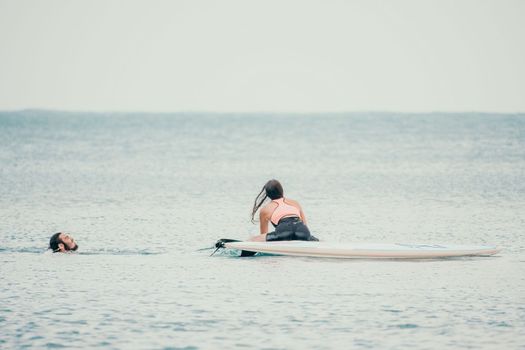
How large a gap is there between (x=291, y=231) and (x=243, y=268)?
1.14 meters

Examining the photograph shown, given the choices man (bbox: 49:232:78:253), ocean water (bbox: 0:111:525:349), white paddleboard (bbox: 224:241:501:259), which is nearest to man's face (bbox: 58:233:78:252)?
man (bbox: 49:232:78:253)

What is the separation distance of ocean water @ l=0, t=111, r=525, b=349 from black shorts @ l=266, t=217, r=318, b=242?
16.6 inches

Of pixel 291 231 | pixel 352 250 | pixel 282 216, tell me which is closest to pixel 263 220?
pixel 282 216

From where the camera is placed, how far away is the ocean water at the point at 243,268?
41.4 feet

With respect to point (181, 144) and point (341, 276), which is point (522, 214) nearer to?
point (341, 276)

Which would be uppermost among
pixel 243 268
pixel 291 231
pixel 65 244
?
pixel 291 231

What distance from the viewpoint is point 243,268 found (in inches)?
680

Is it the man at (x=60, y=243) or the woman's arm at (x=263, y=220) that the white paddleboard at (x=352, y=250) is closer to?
the woman's arm at (x=263, y=220)

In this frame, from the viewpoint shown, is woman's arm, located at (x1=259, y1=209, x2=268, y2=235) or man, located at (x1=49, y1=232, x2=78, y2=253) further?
man, located at (x1=49, y1=232, x2=78, y2=253)

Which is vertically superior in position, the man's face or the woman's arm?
the woman's arm

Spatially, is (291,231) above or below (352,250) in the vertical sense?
above

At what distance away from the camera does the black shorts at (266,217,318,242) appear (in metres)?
17.7

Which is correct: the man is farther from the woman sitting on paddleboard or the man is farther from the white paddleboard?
the woman sitting on paddleboard

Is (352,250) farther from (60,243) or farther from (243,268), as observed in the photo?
(60,243)
